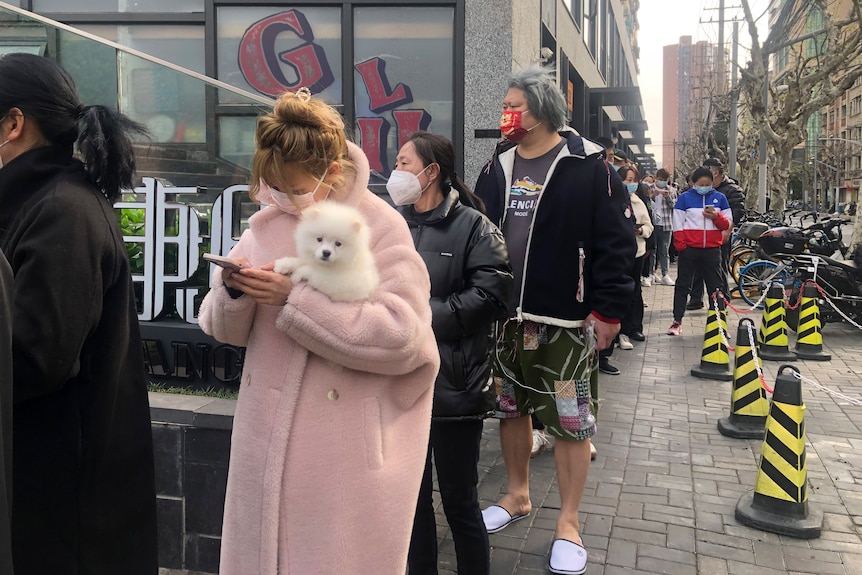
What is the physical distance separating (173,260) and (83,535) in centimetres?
242

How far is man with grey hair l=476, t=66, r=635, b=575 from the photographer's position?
3.47m

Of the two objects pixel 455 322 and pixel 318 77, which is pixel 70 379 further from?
pixel 318 77

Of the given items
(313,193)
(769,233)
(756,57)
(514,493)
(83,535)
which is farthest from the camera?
(756,57)

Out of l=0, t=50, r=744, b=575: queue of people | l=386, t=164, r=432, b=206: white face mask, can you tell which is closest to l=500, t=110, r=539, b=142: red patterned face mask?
l=386, t=164, r=432, b=206: white face mask

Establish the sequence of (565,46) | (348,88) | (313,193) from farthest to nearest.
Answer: (565,46) < (348,88) < (313,193)

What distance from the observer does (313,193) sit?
6.29 ft

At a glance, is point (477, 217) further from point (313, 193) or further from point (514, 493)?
point (514, 493)

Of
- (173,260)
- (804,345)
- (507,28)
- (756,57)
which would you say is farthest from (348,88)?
(756,57)

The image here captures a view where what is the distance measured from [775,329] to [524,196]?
5.91 m

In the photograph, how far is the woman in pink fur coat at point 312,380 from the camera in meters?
1.85

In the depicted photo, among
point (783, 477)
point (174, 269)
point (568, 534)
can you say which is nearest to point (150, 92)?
point (174, 269)

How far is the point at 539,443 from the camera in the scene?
514cm

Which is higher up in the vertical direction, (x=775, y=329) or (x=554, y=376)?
(x=554, y=376)

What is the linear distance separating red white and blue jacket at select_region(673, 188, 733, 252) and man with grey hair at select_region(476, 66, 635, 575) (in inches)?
236
